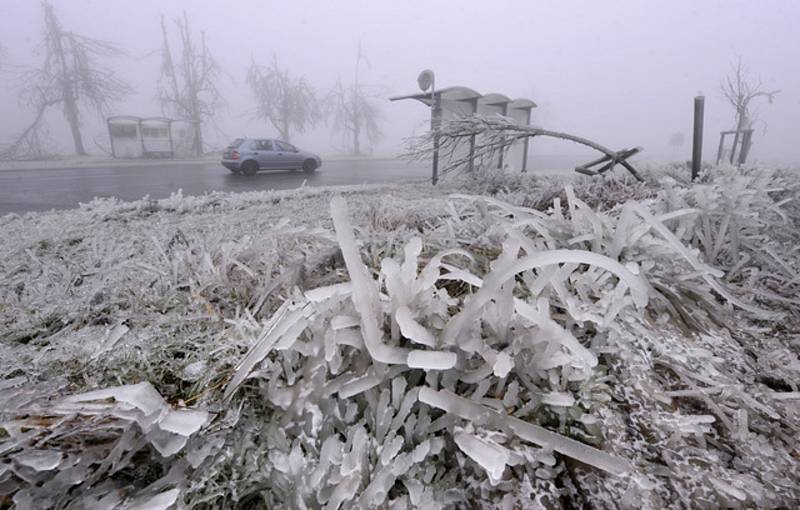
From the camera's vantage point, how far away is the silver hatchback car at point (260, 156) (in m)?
13.8

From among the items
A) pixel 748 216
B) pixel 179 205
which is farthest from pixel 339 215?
pixel 179 205

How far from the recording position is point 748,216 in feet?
4.78

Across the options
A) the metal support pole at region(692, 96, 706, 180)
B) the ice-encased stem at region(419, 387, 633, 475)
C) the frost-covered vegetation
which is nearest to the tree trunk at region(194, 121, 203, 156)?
the metal support pole at region(692, 96, 706, 180)

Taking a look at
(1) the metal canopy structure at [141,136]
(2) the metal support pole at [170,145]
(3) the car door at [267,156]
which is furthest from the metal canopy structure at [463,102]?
(2) the metal support pole at [170,145]

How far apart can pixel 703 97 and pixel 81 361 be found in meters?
4.84

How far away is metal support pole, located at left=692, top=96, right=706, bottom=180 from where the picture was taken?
3572 mm

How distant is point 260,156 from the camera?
14.1 m

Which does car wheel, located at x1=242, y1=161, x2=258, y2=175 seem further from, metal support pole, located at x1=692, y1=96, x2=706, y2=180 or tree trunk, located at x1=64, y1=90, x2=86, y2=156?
tree trunk, located at x1=64, y1=90, x2=86, y2=156

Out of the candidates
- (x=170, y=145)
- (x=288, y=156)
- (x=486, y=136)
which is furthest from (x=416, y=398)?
(x=170, y=145)

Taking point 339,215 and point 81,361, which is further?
point 81,361

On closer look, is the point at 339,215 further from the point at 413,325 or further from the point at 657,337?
the point at 657,337

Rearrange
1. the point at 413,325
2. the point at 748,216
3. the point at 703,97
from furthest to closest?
the point at 703,97 → the point at 748,216 → the point at 413,325

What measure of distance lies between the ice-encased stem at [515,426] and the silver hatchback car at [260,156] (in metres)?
14.7

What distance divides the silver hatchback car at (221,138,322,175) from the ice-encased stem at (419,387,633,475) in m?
14.7
